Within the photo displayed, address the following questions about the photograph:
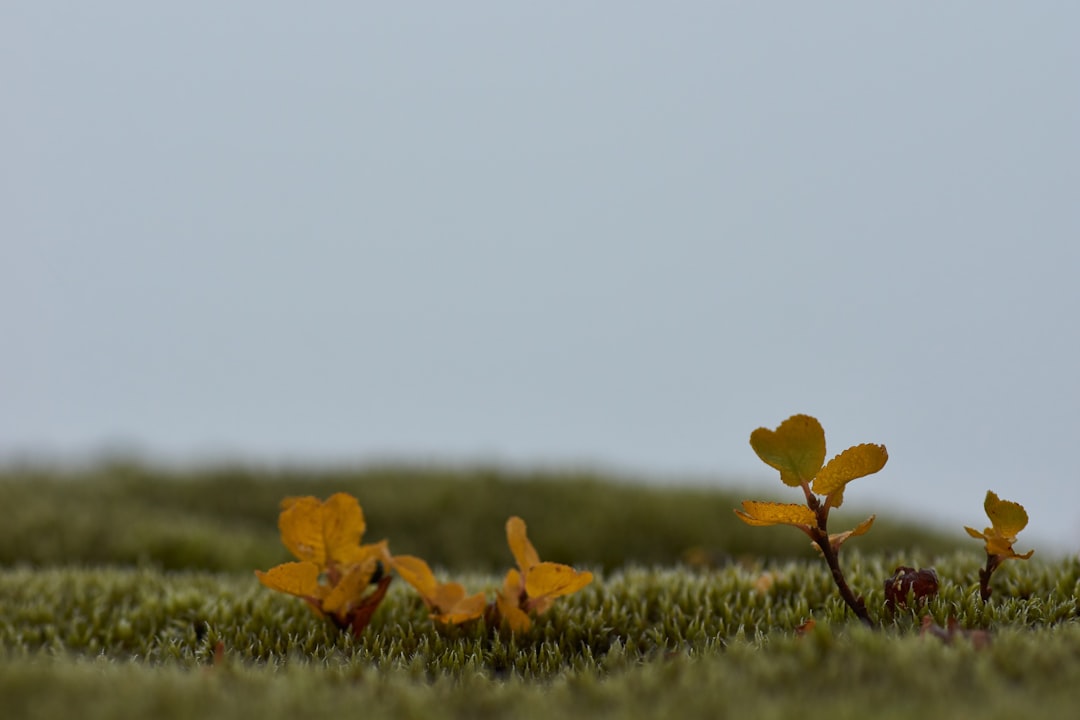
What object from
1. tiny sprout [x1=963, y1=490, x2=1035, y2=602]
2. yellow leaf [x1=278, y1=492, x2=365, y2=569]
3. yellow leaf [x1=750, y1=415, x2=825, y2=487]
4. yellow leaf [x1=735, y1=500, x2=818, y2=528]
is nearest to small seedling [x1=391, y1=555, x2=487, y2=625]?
yellow leaf [x1=278, y1=492, x2=365, y2=569]

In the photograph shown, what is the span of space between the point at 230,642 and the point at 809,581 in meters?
1.67

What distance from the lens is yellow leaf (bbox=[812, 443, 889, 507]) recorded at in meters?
1.88

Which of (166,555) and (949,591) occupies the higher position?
(949,591)

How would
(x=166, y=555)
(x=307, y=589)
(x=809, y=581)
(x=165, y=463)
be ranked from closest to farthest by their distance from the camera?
(x=307, y=589) → (x=809, y=581) → (x=166, y=555) → (x=165, y=463)

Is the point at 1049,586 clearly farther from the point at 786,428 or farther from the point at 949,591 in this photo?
the point at 786,428

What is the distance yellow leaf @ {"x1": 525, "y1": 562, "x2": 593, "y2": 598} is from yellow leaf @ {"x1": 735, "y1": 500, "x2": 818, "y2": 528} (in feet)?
1.44

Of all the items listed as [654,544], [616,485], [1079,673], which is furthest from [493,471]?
[1079,673]

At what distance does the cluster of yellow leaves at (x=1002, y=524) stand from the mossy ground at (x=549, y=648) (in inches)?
6.3

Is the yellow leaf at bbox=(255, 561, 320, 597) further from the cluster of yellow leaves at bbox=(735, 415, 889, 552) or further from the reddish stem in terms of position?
the reddish stem

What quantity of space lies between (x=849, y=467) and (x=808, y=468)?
104 millimetres

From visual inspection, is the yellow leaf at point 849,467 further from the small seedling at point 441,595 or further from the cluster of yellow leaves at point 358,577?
the small seedling at point 441,595

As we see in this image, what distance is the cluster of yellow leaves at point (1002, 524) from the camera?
203 centimetres

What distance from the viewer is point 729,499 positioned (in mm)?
7145

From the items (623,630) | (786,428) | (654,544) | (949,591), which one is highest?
(786,428)
